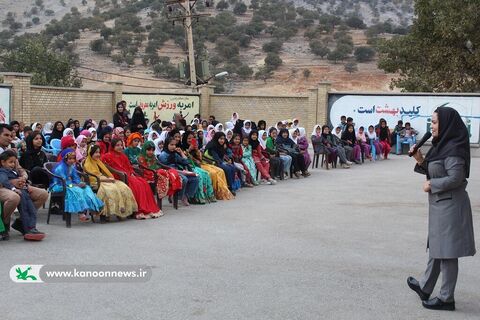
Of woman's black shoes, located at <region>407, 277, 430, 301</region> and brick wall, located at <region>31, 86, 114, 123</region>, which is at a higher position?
brick wall, located at <region>31, 86, 114, 123</region>

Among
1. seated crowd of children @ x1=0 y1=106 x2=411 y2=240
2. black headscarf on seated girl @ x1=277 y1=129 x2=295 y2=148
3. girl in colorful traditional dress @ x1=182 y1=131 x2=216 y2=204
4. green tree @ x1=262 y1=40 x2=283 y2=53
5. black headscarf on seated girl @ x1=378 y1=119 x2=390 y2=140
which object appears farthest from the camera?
green tree @ x1=262 y1=40 x2=283 y2=53

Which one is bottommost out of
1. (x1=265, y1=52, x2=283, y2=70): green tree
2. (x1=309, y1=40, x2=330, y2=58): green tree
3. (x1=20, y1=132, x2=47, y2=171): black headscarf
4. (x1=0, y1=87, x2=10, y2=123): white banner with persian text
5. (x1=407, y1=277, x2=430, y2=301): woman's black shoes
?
(x1=407, y1=277, x2=430, y2=301): woman's black shoes

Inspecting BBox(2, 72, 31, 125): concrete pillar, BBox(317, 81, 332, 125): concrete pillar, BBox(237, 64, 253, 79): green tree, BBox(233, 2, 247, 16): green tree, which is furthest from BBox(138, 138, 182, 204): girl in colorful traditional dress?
BBox(233, 2, 247, 16): green tree

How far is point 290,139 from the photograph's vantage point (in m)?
16.6

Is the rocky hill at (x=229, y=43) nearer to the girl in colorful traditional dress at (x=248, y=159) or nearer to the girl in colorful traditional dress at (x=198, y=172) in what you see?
the girl in colorful traditional dress at (x=248, y=159)

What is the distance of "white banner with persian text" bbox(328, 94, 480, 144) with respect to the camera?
23.9m

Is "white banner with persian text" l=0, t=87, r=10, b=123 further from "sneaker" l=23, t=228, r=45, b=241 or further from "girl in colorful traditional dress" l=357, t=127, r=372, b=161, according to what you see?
"sneaker" l=23, t=228, r=45, b=241

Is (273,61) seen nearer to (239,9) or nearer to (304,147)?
(239,9)

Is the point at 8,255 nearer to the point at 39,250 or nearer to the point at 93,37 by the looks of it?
the point at 39,250

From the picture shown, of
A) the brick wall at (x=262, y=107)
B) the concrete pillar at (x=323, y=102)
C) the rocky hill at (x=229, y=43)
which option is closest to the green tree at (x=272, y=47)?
the rocky hill at (x=229, y=43)

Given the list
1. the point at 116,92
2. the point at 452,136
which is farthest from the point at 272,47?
the point at 452,136

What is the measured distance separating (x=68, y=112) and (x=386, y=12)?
8514 cm

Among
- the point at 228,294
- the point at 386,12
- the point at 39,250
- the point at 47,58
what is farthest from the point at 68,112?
the point at 386,12

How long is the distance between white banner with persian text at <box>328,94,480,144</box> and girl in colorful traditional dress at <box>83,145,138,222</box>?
17.3 metres
